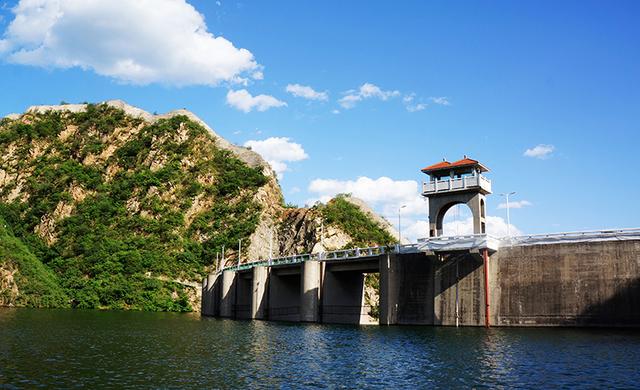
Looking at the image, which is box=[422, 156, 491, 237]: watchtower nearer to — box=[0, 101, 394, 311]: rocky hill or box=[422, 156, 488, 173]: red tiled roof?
box=[422, 156, 488, 173]: red tiled roof

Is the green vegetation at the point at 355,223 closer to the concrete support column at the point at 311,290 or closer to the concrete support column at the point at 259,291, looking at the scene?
the concrete support column at the point at 259,291

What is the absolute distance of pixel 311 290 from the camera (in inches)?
2953

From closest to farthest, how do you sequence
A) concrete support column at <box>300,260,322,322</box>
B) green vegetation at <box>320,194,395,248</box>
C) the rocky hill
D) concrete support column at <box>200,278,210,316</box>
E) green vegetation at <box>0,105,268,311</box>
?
concrete support column at <box>300,260,322,322</box> → concrete support column at <box>200,278,210,316</box> → the rocky hill → green vegetation at <box>0,105,268,311</box> → green vegetation at <box>320,194,395,248</box>

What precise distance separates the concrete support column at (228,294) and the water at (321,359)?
124ft

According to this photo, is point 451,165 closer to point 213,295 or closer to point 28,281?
point 213,295

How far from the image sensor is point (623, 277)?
169ft

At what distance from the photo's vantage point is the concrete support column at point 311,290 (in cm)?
7450

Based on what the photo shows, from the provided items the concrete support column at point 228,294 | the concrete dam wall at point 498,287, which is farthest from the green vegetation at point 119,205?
the concrete dam wall at point 498,287

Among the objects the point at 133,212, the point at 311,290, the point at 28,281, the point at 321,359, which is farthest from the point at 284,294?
the point at 133,212

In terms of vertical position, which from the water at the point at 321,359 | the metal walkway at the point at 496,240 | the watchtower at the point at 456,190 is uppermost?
the watchtower at the point at 456,190

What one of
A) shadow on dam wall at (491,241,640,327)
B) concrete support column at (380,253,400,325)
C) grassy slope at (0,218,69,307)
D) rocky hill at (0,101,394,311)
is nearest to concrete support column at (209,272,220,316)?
rocky hill at (0,101,394,311)

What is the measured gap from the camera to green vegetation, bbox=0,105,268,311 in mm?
112812

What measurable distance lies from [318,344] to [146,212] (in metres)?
88.6

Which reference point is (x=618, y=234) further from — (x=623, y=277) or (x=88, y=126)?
(x=88, y=126)
